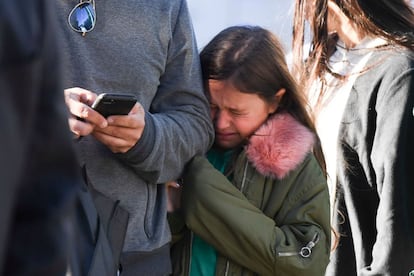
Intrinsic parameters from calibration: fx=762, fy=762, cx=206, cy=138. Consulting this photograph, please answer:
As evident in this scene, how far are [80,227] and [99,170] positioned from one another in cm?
53

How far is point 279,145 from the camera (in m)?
1.78

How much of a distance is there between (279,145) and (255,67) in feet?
0.69

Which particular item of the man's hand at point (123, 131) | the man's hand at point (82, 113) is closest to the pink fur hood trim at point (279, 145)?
the man's hand at point (123, 131)

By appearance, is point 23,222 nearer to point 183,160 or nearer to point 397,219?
point 183,160

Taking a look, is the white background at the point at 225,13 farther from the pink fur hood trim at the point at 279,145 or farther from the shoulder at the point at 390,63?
the pink fur hood trim at the point at 279,145

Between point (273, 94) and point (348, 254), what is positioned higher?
point (273, 94)

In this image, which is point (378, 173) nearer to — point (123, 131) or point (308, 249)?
point (308, 249)

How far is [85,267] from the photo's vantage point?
1012 millimetres

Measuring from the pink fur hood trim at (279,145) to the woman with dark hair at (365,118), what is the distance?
1.03ft

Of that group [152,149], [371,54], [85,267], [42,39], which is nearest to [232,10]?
[371,54]

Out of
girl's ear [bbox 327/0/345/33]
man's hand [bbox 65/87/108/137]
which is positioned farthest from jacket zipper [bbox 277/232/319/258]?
girl's ear [bbox 327/0/345/33]

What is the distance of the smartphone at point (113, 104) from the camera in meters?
1.27

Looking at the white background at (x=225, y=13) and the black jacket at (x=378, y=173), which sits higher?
the black jacket at (x=378, y=173)

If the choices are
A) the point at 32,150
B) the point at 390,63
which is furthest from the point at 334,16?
the point at 32,150
